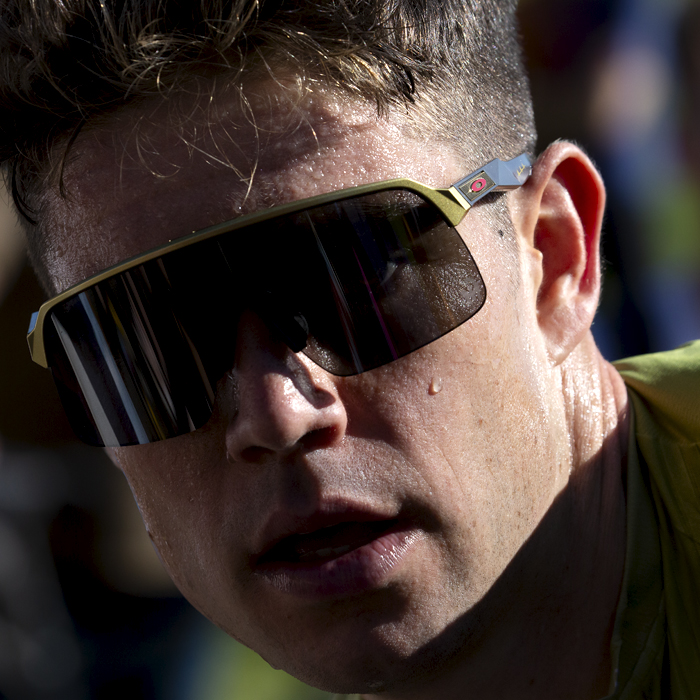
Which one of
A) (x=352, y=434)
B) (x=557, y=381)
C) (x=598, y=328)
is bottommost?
(x=598, y=328)

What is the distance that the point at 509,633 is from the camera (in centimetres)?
167

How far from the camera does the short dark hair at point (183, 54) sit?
1525 millimetres

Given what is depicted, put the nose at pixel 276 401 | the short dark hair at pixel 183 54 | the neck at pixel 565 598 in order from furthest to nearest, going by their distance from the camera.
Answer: the neck at pixel 565 598, the short dark hair at pixel 183 54, the nose at pixel 276 401

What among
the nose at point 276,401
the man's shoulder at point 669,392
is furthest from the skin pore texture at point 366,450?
the man's shoulder at point 669,392

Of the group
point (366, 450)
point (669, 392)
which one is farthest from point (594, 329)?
point (366, 450)

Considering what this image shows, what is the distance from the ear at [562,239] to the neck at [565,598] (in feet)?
0.41

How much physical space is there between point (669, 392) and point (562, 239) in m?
0.50

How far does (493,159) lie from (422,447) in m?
0.75

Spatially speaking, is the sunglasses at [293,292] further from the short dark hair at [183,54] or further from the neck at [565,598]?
the neck at [565,598]

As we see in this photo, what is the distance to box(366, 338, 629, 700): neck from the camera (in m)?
1.65

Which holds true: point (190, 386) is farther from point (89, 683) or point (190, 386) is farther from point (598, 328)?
point (89, 683)

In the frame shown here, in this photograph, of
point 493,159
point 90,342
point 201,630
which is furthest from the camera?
point 201,630

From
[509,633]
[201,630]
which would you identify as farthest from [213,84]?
[201,630]

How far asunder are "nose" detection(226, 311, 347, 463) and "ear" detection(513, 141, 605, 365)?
0.62 metres
